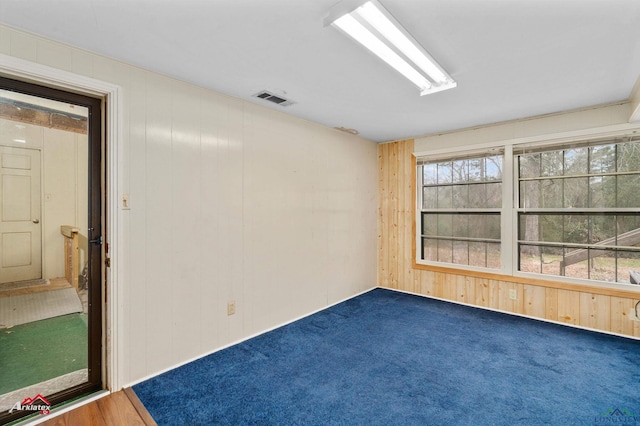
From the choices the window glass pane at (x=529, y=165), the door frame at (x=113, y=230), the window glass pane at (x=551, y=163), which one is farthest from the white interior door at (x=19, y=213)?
the window glass pane at (x=551, y=163)

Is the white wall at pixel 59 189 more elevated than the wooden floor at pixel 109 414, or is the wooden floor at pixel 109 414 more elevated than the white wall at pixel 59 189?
the white wall at pixel 59 189

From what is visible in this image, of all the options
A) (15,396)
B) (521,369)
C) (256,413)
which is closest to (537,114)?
(521,369)

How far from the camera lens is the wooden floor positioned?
6.13 feet

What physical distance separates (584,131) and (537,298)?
1958 mm

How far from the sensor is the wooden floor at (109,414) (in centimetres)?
187

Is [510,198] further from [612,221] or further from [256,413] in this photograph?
[256,413]

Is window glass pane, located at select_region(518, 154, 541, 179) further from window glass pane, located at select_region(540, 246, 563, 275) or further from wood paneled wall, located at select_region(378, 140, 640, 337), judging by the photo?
wood paneled wall, located at select_region(378, 140, 640, 337)

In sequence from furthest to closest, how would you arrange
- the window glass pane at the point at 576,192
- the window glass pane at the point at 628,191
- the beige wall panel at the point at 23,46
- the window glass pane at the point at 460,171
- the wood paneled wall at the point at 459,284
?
the window glass pane at the point at 460,171, the window glass pane at the point at 576,192, the wood paneled wall at the point at 459,284, the window glass pane at the point at 628,191, the beige wall panel at the point at 23,46

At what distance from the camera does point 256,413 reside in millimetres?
1938

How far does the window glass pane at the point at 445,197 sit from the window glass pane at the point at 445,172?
101 mm

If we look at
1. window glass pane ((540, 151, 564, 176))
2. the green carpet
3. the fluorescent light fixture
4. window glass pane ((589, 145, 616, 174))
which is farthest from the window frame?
the green carpet

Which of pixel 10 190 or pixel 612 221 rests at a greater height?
pixel 10 190

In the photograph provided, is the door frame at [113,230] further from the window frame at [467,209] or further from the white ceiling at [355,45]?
the window frame at [467,209]

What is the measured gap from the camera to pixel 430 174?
14.5 feet
